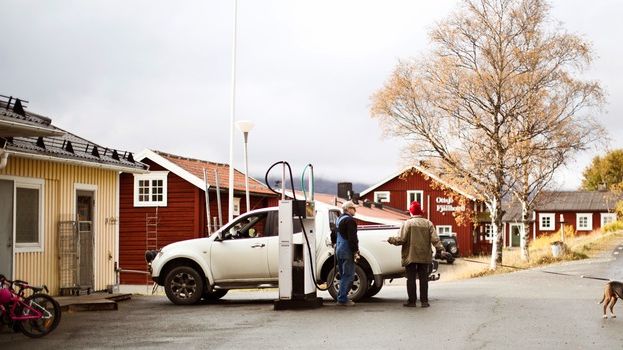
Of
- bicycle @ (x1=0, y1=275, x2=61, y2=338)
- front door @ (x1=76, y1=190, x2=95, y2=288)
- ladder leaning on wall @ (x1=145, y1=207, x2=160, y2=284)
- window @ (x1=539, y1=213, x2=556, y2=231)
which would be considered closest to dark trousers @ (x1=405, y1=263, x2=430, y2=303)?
bicycle @ (x1=0, y1=275, x2=61, y2=338)

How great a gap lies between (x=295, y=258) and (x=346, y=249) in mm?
926

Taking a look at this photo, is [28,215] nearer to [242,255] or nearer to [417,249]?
[242,255]

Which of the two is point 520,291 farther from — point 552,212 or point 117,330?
point 552,212

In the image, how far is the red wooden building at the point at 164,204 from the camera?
37.9 m

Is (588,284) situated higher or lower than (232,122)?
lower

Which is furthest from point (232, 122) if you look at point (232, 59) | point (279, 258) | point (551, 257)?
point (279, 258)

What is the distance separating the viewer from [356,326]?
13.1 metres

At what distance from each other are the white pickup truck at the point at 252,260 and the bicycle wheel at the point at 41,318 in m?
5.01

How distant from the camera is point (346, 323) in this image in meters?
13.5

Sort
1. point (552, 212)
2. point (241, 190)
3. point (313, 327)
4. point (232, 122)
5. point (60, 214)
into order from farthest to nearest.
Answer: point (552, 212) < point (241, 190) < point (232, 122) < point (60, 214) < point (313, 327)

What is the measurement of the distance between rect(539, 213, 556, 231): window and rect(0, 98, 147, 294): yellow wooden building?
71.0 metres

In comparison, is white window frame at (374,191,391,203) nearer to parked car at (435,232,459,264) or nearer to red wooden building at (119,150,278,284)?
parked car at (435,232,459,264)

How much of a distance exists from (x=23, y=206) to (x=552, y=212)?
7592cm

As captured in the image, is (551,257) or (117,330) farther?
(551,257)
